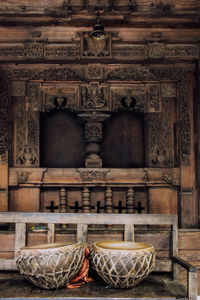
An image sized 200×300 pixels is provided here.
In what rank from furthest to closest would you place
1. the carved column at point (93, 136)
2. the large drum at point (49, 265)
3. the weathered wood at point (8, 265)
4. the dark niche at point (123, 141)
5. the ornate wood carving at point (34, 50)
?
the dark niche at point (123, 141)
the carved column at point (93, 136)
the ornate wood carving at point (34, 50)
the weathered wood at point (8, 265)
the large drum at point (49, 265)

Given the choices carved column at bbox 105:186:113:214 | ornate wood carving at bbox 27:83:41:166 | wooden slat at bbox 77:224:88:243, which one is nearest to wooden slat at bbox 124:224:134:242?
wooden slat at bbox 77:224:88:243

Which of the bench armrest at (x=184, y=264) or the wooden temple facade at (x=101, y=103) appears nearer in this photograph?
the bench armrest at (x=184, y=264)

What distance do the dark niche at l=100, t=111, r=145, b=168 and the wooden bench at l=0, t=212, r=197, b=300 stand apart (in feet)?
5.30

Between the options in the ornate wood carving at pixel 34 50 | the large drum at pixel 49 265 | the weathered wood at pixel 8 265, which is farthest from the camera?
the ornate wood carving at pixel 34 50

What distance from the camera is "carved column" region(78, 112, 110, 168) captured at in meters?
3.62

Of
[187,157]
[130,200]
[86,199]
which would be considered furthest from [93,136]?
[187,157]

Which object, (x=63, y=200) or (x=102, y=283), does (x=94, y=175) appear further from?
(x=102, y=283)

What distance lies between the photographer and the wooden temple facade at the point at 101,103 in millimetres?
3523

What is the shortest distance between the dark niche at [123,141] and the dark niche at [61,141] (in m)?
0.30

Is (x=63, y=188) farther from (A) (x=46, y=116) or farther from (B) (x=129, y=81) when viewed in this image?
(B) (x=129, y=81)

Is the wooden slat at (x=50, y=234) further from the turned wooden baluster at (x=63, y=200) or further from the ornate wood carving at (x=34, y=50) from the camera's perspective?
the ornate wood carving at (x=34, y=50)

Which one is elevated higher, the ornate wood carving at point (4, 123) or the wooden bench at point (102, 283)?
the ornate wood carving at point (4, 123)

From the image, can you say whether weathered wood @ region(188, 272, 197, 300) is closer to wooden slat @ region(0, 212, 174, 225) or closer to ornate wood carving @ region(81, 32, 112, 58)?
wooden slat @ region(0, 212, 174, 225)

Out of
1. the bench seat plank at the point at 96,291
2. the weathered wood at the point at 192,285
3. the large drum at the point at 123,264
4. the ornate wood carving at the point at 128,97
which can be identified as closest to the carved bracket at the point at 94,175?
the ornate wood carving at the point at 128,97
